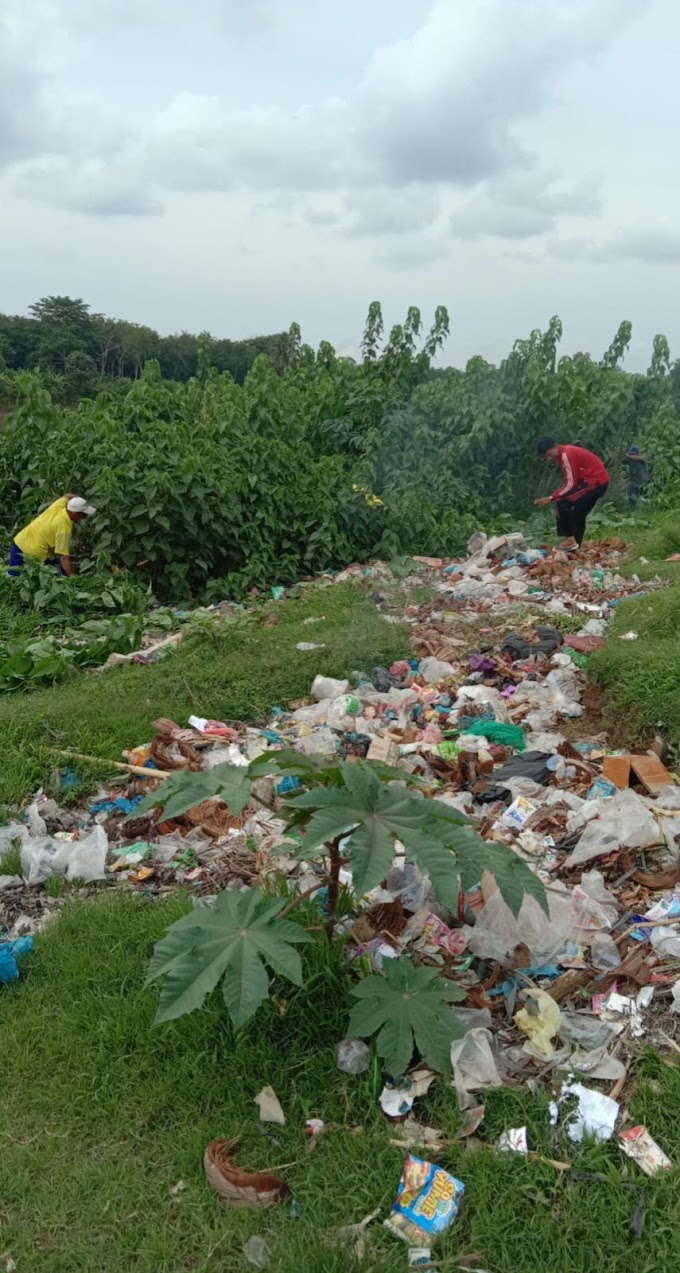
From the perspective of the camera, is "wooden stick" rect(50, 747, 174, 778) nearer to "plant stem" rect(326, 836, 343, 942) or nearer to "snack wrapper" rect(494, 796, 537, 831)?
"snack wrapper" rect(494, 796, 537, 831)

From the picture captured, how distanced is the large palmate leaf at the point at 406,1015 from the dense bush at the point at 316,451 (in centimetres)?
627

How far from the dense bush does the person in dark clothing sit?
8.9 inches

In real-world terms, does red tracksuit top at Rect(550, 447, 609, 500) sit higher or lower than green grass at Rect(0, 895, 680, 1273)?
higher

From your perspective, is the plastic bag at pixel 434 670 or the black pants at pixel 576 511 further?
the black pants at pixel 576 511

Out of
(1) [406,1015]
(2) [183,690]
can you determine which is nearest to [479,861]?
(1) [406,1015]

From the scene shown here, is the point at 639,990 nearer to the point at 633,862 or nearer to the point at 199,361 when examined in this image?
the point at 633,862

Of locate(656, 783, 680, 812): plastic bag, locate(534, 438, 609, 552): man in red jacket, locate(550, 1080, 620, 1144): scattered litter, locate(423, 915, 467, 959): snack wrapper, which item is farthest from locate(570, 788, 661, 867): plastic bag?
locate(534, 438, 609, 552): man in red jacket

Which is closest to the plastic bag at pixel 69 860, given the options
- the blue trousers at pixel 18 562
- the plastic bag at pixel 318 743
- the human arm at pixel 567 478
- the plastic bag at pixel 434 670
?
the plastic bag at pixel 318 743

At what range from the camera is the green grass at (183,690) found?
15.2 feet

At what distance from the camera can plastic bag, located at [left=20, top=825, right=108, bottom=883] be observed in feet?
11.4

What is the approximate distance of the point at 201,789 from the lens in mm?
2271

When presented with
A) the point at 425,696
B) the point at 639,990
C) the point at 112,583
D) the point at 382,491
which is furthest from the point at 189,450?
the point at 639,990

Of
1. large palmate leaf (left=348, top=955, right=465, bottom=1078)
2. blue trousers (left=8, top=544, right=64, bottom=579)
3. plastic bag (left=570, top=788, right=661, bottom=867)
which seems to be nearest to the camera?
large palmate leaf (left=348, top=955, right=465, bottom=1078)

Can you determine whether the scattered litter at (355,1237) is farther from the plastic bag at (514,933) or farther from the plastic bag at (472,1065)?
the plastic bag at (514,933)
